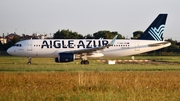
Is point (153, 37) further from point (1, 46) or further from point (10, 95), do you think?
point (1, 46)

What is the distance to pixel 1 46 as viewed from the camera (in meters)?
93.7

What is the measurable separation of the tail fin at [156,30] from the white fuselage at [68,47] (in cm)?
121

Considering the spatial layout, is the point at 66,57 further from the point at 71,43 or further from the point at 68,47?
the point at 71,43

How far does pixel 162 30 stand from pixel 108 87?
32.6 m

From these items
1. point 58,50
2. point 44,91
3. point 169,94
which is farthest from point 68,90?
point 58,50

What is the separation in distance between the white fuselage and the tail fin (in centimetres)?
121

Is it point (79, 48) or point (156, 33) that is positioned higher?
point (156, 33)

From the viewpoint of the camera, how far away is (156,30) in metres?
46.3

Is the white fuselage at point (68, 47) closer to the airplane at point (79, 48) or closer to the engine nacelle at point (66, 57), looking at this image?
the airplane at point (79, 48)

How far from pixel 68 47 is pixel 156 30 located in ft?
36.0

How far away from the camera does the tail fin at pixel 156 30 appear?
152ft

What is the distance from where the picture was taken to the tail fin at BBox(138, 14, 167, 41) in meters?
46.3

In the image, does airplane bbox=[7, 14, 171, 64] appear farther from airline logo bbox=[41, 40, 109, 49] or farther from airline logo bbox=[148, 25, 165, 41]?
airline logo bbox=[148, 25, 165, 41]

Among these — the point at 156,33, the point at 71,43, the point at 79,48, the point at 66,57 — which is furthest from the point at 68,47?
the point at 156,33
